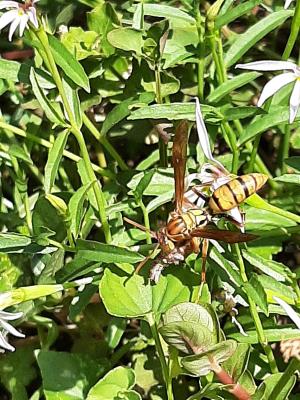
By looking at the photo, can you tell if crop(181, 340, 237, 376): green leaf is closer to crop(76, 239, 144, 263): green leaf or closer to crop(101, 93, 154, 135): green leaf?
crop(76, 239, 144, 263): green leaf

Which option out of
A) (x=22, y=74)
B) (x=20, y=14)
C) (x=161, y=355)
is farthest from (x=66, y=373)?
(x=20, y=14)

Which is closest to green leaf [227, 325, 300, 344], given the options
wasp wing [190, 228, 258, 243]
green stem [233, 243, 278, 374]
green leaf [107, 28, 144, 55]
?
green stem [233, 243, 278, 374]

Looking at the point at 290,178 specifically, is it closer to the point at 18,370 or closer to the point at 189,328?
the point at 189,328

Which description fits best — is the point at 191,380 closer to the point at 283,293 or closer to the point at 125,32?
the point at 283,293

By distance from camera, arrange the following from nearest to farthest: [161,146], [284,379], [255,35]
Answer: [284,379]
[255,35]
[161,146]

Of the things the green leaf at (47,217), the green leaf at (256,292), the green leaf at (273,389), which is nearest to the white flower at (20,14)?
the green leaf at (47,217)

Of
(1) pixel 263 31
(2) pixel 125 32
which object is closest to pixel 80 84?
(2) pixel 125 32
